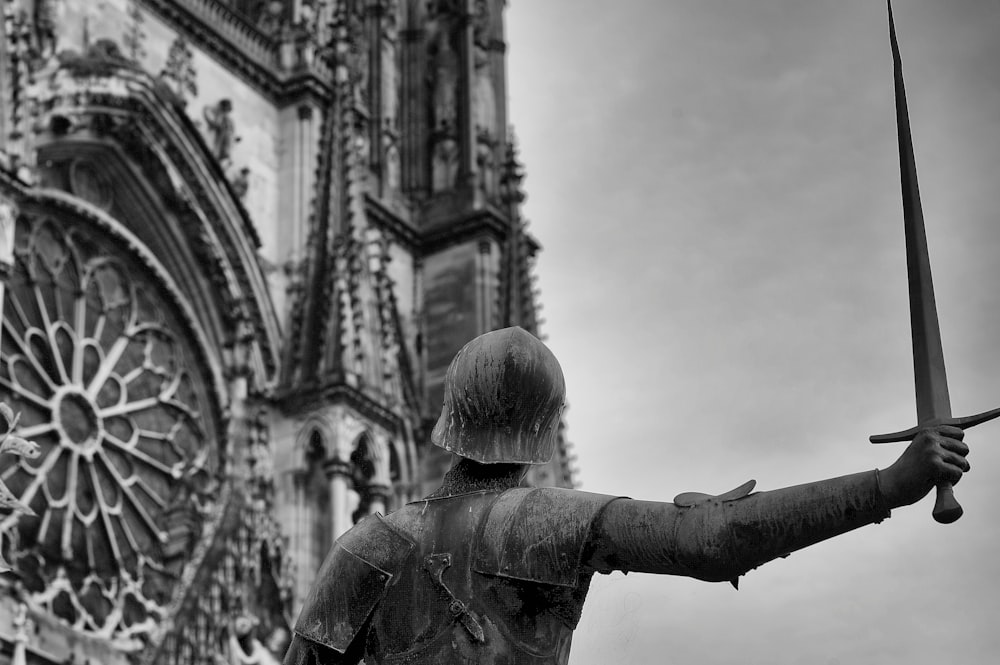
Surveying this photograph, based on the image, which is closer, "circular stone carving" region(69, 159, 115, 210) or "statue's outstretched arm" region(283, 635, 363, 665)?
"statue's outstretched arm" region(283, 635, 363, 665)

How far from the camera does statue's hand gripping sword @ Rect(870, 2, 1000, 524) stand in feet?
8.36

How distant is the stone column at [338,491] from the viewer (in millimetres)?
18734

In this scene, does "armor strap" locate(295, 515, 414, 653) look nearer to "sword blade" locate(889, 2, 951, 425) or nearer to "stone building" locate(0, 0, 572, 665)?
"sword blade" locate(889, 2, 951, 425)

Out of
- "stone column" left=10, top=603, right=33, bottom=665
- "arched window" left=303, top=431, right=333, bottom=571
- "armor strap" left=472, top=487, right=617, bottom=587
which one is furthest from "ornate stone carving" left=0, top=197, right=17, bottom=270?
"armor strap" left=472, top=487, right=617, bottom=587

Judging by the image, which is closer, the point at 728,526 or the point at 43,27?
the point at 728,526

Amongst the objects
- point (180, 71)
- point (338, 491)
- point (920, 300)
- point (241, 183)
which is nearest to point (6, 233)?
point (180, 71)

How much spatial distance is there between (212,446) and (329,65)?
18.1ft

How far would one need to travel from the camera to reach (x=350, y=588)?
3.15m

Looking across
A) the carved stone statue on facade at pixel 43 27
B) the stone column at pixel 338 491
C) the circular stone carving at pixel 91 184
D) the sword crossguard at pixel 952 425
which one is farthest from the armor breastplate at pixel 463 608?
the circular stone carving at pixel 91 184

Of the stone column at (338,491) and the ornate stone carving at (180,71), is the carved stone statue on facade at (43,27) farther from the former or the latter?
the stone column at (338,491)

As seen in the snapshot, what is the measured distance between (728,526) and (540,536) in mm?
370

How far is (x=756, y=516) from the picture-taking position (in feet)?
8.99

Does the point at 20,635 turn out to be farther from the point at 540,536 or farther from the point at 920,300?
the point at 920,300

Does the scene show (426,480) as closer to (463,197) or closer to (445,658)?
(463,197)
